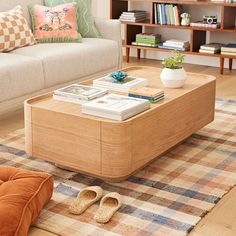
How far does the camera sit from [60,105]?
2.89m

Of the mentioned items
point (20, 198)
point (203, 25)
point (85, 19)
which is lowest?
point (20, 198)

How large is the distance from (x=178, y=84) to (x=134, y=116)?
2.01 ft

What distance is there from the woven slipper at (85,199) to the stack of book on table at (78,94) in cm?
56

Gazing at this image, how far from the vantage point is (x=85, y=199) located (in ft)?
8.26

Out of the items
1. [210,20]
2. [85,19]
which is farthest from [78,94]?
[210,20]

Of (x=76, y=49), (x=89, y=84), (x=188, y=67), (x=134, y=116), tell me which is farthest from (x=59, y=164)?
(x=188, y=67)

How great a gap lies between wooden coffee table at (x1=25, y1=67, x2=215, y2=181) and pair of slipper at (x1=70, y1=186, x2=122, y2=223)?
0.14 m

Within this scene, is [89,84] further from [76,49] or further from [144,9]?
[144,9]

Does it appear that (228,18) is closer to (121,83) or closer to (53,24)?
(53,24)

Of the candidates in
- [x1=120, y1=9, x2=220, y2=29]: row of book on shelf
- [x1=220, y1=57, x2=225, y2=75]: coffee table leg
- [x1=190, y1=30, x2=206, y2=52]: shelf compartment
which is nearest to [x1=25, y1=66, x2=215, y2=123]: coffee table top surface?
[x1=220, y1=57, x2=225, y2=75]: coffee table leg

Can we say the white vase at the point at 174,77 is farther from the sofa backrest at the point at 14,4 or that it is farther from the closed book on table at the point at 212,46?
the closed book on table at the point at 212,46

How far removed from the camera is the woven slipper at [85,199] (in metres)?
2.42

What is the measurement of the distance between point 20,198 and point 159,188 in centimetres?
76

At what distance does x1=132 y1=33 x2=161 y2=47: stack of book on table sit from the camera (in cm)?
576
